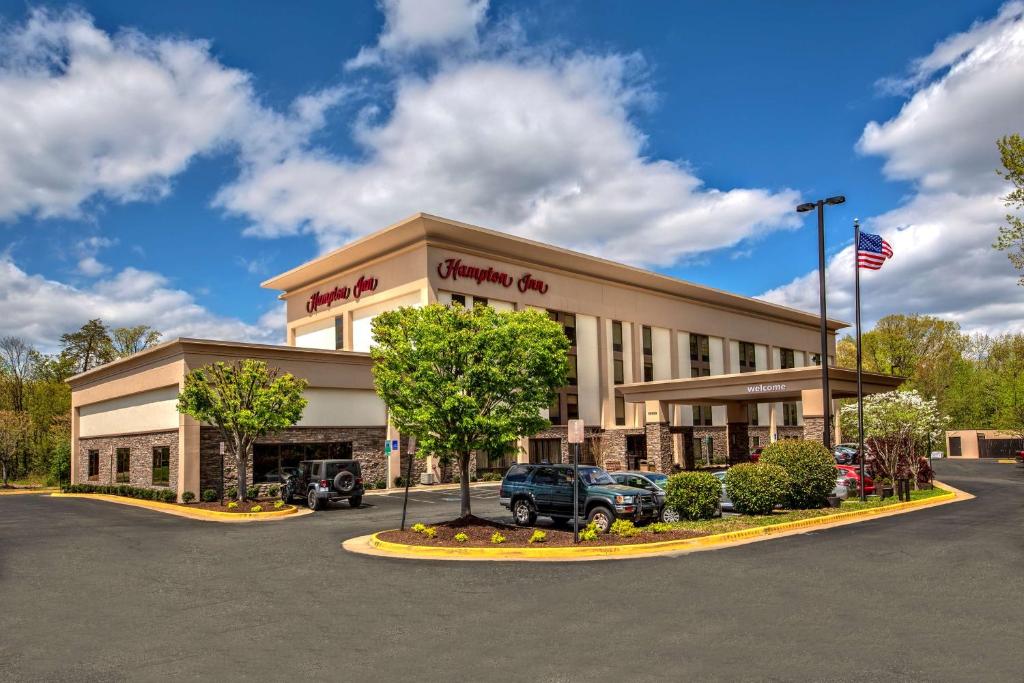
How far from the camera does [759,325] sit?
76062 mm

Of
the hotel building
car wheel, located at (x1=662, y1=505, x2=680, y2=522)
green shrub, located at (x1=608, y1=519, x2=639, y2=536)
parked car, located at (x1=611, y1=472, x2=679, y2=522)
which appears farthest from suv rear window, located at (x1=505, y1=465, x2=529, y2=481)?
the hotel building

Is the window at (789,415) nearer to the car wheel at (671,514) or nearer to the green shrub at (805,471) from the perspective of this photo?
the green shrub at (805,471)

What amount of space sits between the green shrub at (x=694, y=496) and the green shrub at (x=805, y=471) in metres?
3.52

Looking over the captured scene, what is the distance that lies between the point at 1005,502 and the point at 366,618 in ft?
86.0

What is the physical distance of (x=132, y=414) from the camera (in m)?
42.4

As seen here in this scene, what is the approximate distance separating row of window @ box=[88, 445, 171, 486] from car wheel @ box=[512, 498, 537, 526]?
71.8 ft

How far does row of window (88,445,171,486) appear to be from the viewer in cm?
3778

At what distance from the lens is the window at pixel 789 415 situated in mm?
77188

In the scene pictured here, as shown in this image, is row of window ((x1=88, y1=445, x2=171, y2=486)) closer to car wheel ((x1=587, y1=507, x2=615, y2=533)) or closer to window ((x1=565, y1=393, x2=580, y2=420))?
car wheel ((x1=587, y1=507, x2=615, y2=533))

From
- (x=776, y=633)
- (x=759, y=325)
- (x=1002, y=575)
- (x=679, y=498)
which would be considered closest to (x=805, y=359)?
(x=759, y=325)

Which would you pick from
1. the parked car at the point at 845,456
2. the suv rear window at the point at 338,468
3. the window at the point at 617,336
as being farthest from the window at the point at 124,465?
the parked car at the point at 845,456

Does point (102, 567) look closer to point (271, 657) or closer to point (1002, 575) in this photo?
point (271, 657)

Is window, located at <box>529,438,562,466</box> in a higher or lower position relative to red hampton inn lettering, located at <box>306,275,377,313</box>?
lower

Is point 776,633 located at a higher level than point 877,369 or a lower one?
lower
